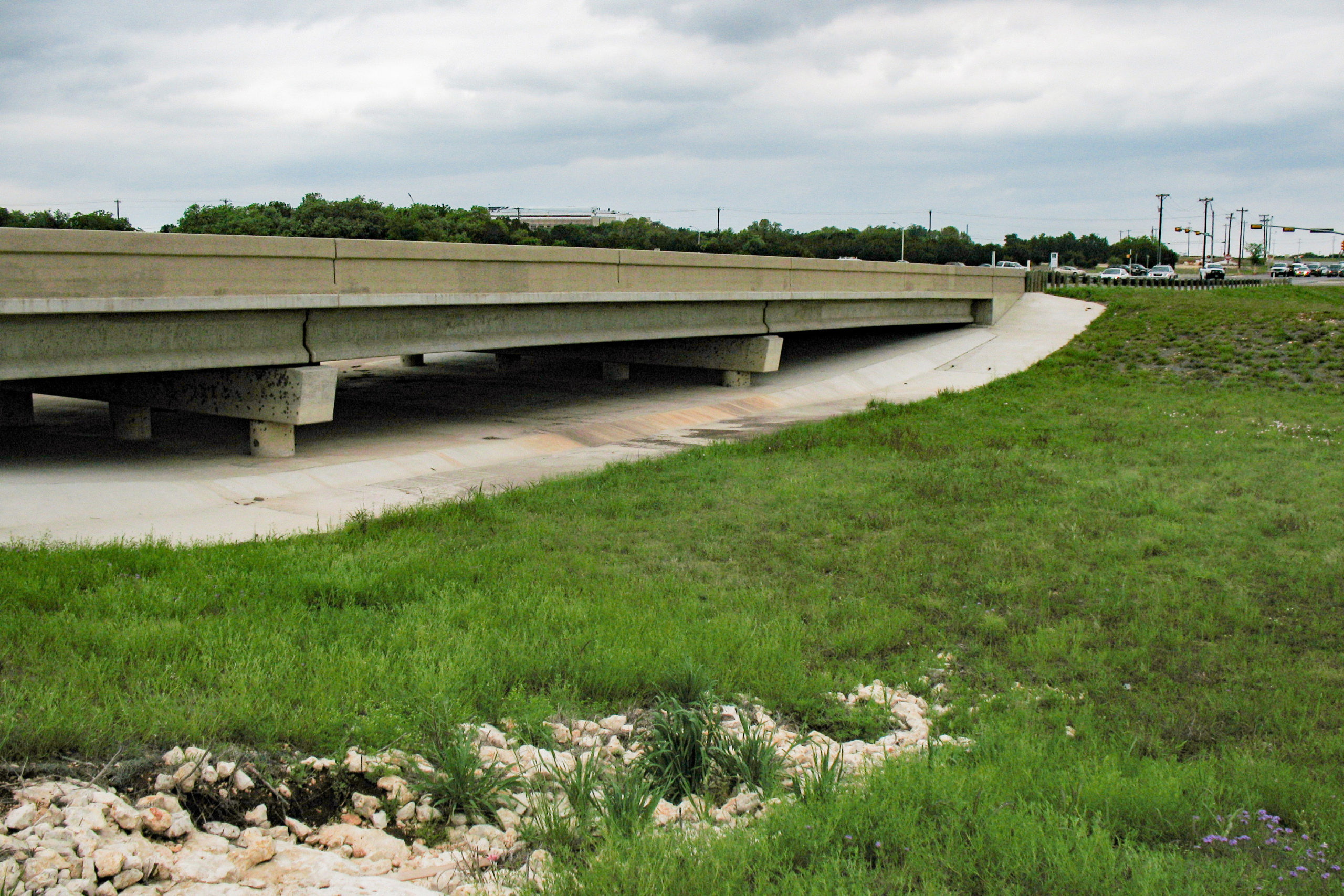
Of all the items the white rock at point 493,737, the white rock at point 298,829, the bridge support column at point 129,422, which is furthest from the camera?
the bridge support column at point 129,422

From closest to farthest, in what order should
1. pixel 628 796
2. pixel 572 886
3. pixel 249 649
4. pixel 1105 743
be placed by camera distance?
1. pixel 572 886
2. pixel 628 796
3. pixel 1105 743
4. pixel 249 649

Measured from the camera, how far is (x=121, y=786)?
4328 mm

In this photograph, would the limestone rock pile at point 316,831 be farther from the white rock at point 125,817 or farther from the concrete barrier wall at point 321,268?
the concrete barrier wall at point 321,268

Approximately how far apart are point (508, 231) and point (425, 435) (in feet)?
159

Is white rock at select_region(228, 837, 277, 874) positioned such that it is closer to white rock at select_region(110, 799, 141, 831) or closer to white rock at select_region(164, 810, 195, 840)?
white rock at select_region(164, 810, 195, 840)

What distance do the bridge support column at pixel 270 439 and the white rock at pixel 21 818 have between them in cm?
1148

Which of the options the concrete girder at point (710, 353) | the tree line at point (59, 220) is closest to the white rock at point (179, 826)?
the concrete girder at point (710, 353)

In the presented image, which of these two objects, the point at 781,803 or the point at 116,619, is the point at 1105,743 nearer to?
the point at 781,803

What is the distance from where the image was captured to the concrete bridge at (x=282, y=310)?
39.7 ft

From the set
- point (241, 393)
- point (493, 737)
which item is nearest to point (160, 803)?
point (493, 737)

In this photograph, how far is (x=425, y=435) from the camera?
17.5m

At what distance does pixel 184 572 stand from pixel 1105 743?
644cm

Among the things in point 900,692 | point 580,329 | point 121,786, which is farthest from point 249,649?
point 580,329

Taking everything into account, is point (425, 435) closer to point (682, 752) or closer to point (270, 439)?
point (270, 439)
